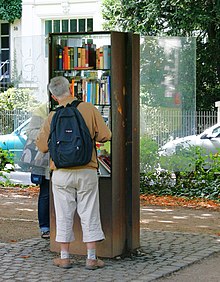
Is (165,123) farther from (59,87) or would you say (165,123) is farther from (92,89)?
(59,87)

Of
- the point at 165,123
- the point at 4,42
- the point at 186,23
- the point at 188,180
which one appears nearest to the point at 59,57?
the point at 165,123

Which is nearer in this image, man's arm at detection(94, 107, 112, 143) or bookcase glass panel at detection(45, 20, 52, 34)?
man's arm at detection(94, 107, 112, 143)

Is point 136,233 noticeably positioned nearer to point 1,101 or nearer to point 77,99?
point 77,99

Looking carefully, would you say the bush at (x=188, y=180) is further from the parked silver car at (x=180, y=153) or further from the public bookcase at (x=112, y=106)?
the public bookcase at (x=112, y=106)

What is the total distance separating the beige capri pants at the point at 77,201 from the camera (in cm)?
848

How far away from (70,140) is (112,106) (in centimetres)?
94

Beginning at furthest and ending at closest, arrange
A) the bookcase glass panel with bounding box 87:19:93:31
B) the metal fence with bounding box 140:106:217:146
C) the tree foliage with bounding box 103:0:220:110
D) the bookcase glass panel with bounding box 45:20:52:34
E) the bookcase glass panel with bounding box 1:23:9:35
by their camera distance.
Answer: the bookcase glass panel with bounding box 1:23:9:35, the bookcase glass panel with bounding box 45:20:52:34, the bookcase glass panel with bounding box 87:19:93:31, the tree foliage with bounding box 103:0:220:110, the metal fence with bounding box 140:106:217:146

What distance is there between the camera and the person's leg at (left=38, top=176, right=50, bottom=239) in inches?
403

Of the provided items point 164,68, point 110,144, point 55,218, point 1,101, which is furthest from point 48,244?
point 1,101

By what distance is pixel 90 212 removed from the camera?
8.55 metres

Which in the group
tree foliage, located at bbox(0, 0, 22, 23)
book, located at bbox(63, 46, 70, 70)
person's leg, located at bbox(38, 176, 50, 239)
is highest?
tree foliage, located at bbox(0, 0, 22, 23)

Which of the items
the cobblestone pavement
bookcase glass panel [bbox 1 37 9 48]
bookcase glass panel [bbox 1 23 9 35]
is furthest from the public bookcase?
bookcase glass panel [bbox 1 23 9 35]

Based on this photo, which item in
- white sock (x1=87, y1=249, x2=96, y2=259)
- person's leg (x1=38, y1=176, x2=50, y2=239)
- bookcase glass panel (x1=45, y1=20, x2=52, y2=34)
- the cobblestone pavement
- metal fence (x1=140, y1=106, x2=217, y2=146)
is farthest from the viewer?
bookcase glass panel (x1=45, y1=20, x2=52, y2=34)

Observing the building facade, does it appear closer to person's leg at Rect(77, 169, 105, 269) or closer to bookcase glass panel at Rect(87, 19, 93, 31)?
bookcase glass panel at Rect(87, 19, 93, 31)
